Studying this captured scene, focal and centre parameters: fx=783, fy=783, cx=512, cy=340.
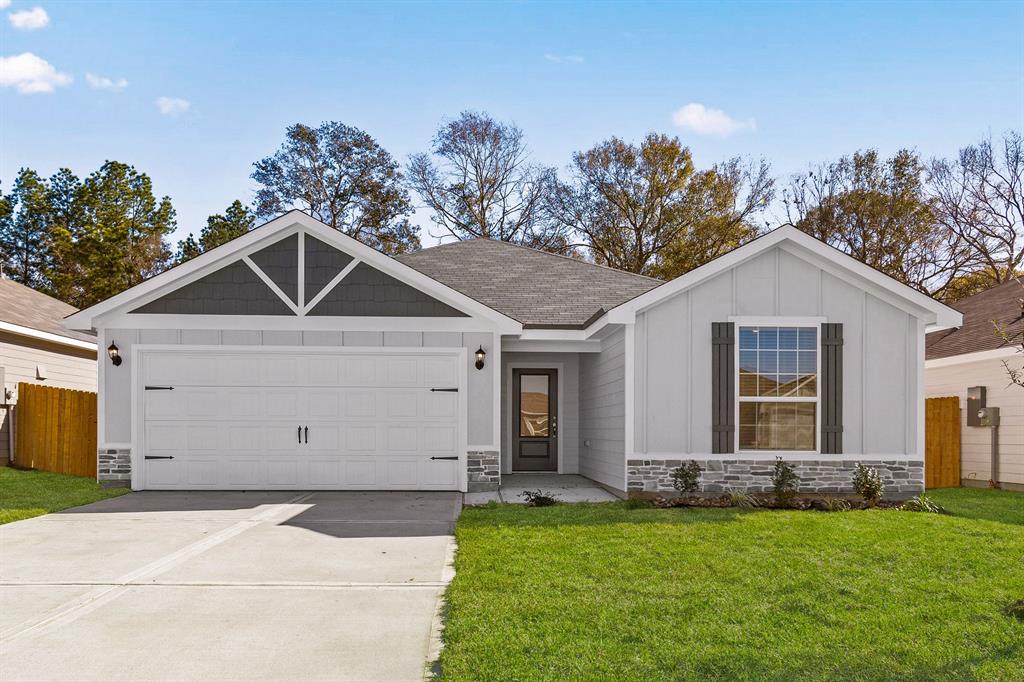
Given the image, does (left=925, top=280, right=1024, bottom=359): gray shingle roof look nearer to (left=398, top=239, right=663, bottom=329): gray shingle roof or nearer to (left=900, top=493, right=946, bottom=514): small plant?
(left=900, top=493, right=946, bottom=514): small plant

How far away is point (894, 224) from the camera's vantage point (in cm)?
2569

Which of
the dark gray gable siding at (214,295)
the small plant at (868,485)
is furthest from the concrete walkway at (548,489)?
the dark gray gable siding at (214,295)

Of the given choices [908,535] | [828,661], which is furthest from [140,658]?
[908,535]

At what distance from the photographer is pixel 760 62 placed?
58.9 feet

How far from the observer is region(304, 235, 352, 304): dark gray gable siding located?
11.0 meters

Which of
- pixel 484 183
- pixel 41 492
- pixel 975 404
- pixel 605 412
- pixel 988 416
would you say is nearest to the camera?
pixel 41 492

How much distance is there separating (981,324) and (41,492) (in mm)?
15655

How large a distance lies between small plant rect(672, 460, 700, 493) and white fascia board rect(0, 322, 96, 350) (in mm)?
11180

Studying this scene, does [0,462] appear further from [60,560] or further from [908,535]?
[908,535]

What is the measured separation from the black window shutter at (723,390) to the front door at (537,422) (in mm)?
4285

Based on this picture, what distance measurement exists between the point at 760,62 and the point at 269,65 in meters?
12.1

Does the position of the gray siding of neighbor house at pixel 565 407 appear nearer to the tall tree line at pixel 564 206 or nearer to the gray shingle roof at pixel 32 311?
the gray shingle roof at pixel 32 311

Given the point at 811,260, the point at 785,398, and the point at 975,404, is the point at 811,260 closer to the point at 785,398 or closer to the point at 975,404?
the point at 785,398

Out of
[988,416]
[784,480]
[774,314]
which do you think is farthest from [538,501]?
[988,416]
